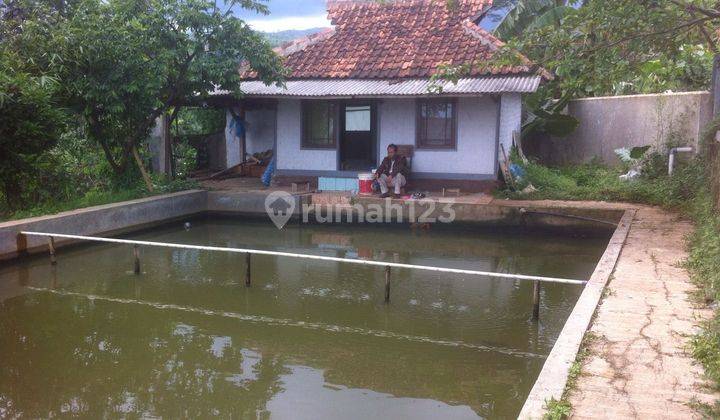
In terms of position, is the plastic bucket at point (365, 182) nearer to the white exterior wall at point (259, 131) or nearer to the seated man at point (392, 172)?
the seated man at point (392, 172)

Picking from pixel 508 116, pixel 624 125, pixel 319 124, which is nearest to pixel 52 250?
Result: pixel 319 124

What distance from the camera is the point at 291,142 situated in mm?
16109

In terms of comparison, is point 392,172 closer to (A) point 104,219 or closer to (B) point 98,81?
(A) point 104,219

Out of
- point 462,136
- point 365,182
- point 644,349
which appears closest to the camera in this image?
point 644,349

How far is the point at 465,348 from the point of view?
678 centimetres

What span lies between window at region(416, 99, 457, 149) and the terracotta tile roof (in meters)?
0.89

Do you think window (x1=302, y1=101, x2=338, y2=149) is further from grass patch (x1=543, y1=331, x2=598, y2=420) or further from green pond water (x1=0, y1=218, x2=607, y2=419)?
grass patch (x1=543, y1=331, x2=598, y2=420)

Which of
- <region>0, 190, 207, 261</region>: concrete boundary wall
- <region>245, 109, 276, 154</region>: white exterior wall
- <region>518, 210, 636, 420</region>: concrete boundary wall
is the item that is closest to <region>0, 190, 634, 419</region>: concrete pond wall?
<region>0, 190, 207, 261</region>: concrete boundary wall

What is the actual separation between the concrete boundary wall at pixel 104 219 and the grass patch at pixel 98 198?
0.27m

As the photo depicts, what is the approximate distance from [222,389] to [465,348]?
254 cm

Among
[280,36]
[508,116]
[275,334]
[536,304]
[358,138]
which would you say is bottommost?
[275,334]

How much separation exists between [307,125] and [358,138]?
7.39ft

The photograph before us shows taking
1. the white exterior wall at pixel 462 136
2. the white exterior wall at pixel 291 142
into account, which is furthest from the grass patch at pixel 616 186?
the white exterior wall at pixel 291 142

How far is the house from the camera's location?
14.1 metres
